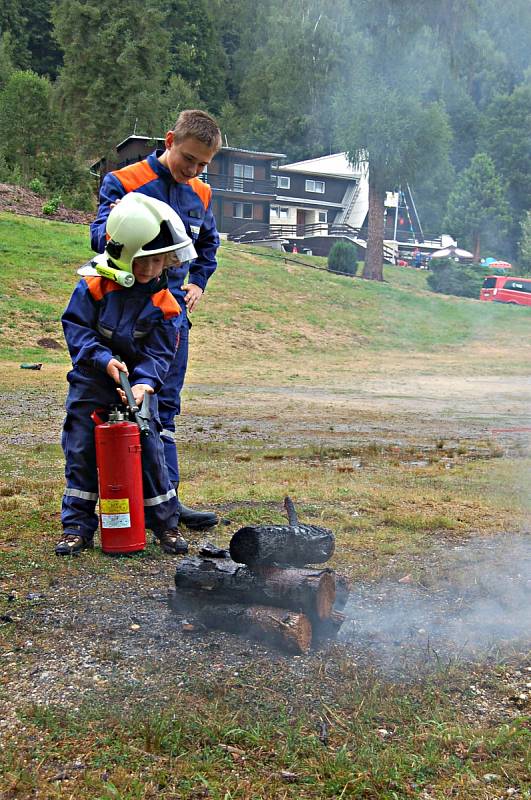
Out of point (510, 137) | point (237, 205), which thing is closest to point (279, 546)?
point (510, 137)

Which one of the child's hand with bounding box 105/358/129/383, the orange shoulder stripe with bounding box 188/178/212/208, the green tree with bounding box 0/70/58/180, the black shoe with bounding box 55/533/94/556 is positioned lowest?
the black shoe with bounding box 55/533/94/556

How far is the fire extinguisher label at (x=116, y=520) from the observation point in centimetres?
397

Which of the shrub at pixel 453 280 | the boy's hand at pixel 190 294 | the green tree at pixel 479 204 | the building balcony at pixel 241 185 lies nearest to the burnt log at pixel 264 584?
the boy's hand at pixel 190 294

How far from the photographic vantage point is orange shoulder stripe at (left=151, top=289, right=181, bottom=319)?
4.09 meters

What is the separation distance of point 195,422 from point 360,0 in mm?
5058

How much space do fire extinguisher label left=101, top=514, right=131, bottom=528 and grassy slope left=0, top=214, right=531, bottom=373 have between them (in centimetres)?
1302

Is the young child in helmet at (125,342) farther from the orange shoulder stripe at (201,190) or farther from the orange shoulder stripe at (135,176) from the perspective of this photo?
the orange shoulder stripe at (201,190)

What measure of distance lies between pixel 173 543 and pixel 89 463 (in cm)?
58

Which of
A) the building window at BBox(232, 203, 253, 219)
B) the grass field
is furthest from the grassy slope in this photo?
the building window at BBox(232, 203, 253, 219)

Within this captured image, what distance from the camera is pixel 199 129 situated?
13.2 ft

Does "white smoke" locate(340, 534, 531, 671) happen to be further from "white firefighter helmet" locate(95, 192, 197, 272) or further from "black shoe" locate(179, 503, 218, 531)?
"white firefighter helmet" locate(95, 192, 197, 272)

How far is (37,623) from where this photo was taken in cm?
318

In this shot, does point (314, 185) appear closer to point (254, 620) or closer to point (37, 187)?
point (37, 187)

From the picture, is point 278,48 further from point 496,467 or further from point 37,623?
point 37,623
